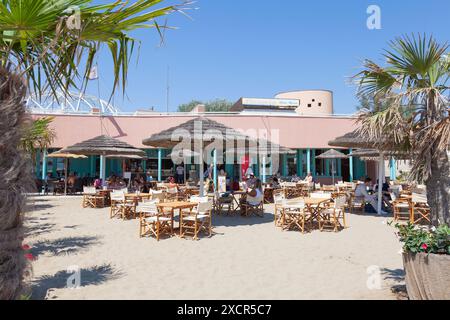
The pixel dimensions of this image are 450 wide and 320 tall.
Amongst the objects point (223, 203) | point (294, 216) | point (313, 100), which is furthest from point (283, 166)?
point (313, 100)

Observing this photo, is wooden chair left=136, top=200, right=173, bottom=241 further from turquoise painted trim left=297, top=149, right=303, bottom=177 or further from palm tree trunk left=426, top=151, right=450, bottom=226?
turquoise painted trim left=297, top=149, right=303, bottom=177

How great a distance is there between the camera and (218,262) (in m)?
4.96

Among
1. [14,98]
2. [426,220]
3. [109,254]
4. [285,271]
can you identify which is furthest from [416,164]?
[426,220]

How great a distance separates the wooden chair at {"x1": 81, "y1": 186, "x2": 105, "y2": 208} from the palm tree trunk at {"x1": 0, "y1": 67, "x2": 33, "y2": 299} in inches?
365

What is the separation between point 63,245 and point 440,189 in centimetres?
597

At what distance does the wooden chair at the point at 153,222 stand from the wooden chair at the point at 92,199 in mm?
4611

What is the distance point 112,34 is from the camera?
88.1 inches

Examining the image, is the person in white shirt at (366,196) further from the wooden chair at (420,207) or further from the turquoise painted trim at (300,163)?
the turquoise painted trim at (300,163)

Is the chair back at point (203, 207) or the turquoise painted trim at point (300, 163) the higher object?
the turquoise painted trim at point (300, 163)

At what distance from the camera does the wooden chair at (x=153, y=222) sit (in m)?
6.64

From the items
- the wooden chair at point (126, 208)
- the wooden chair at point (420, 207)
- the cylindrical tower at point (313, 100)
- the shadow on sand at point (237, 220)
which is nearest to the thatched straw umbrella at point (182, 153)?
the wooden chair at point (126, 208)

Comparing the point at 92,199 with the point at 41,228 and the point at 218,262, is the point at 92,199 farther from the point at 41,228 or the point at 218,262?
the point at 218,262

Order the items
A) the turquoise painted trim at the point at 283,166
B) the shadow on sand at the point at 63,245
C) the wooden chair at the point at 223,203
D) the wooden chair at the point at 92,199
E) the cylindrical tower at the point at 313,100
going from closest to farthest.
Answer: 1. the shadow on sand at the point at 63,245
2. the wooden chair at the point at 223,203
3. the wooden chair at the point at 92,199
4. the turquoise painted trim at the point at 283,166
5. the cylindrical tower at the point at 313,100

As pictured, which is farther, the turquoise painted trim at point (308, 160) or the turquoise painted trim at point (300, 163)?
the turquoise painted trim at point (300, 163)
